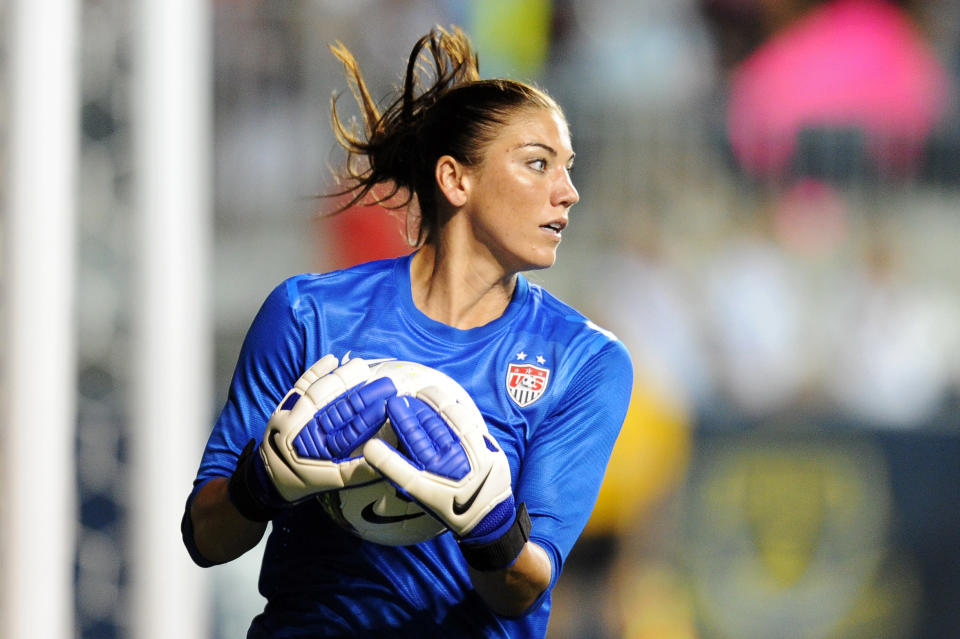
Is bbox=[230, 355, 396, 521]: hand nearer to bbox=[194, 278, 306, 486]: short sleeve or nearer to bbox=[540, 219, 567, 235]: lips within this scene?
bbox=[194, 278, 306, 486]: short sleeve

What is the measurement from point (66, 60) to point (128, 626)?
221cm

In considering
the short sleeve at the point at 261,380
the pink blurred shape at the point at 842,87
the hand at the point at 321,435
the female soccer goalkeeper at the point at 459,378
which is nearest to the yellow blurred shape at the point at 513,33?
the pink blurred shape at the point at 842,87

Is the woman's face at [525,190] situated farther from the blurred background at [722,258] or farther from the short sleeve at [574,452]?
the blurred background at [722,258]

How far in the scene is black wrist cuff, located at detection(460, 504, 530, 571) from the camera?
1975 millimetres

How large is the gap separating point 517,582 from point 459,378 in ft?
1.24

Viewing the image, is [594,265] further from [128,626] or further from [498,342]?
[498,342]

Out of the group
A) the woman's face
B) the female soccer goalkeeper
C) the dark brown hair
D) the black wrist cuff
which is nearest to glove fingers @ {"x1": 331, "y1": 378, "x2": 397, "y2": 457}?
the female soccer goalkeeper

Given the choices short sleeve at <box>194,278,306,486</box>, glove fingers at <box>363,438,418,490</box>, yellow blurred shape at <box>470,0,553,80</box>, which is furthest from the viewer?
yellow blurred shape at <box>470,0,553,80</box>

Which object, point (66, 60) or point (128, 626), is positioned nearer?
point (66, 60)

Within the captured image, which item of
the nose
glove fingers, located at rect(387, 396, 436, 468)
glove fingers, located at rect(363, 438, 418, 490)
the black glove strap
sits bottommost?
the black glove strap

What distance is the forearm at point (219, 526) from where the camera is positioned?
2123 millimetres

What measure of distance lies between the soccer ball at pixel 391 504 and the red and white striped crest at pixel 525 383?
19 centimetres

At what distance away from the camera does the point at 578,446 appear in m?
2.26

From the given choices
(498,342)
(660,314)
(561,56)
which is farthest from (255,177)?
(498,342)
